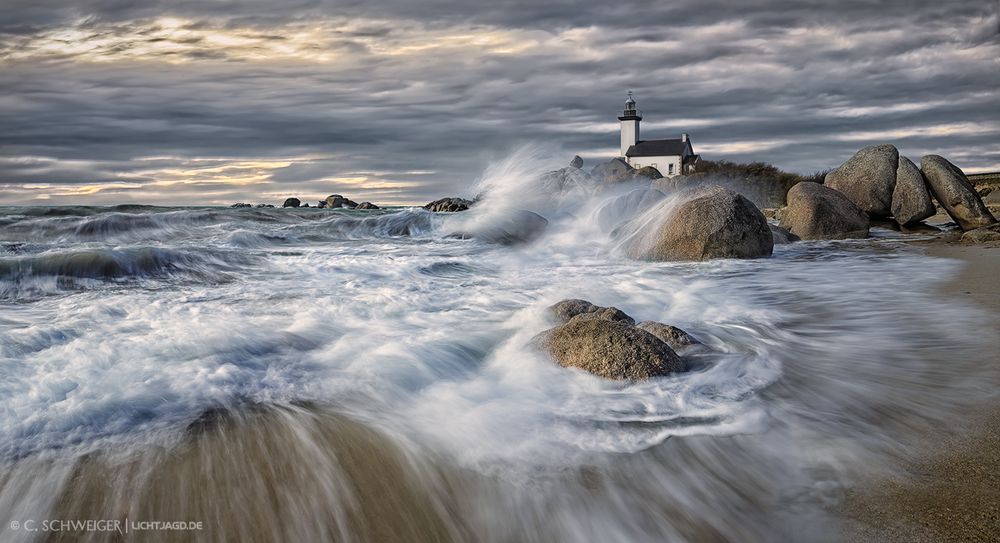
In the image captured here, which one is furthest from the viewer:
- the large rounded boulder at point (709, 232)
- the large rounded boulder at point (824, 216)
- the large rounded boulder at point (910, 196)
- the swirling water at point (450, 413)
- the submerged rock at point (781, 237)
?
the large rounded boulder at point (910, 196)

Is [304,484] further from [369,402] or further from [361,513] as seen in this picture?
[369,402]

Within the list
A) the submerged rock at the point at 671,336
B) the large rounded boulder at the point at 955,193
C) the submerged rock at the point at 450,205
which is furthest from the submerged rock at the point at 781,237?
the submerged rock at the point at 450,205

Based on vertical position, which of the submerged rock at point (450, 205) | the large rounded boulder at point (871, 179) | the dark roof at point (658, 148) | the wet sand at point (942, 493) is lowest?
the submerged rock at point (450, 205)

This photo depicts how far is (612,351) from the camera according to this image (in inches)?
149

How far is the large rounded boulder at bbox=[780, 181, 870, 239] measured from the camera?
561 inches

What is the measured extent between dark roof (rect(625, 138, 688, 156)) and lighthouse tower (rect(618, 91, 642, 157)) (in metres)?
0.67

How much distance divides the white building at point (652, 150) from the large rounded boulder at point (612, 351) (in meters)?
54.3

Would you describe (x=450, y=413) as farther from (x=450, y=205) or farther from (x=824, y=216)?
(x=450, y=205)

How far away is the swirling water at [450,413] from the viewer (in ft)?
7.94

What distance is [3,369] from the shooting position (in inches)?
156

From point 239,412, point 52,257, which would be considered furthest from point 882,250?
point 52,257

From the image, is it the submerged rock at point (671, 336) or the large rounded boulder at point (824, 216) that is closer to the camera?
the submerged rock at point (671, 336)

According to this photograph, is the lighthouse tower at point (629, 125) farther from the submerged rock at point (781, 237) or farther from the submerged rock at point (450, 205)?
the submerged rock at point (781, 237)

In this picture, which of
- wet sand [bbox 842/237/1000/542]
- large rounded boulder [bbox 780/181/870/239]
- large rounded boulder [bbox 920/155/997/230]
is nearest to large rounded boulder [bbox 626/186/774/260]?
large rounded boulder [bbox 780/181/870/239]
